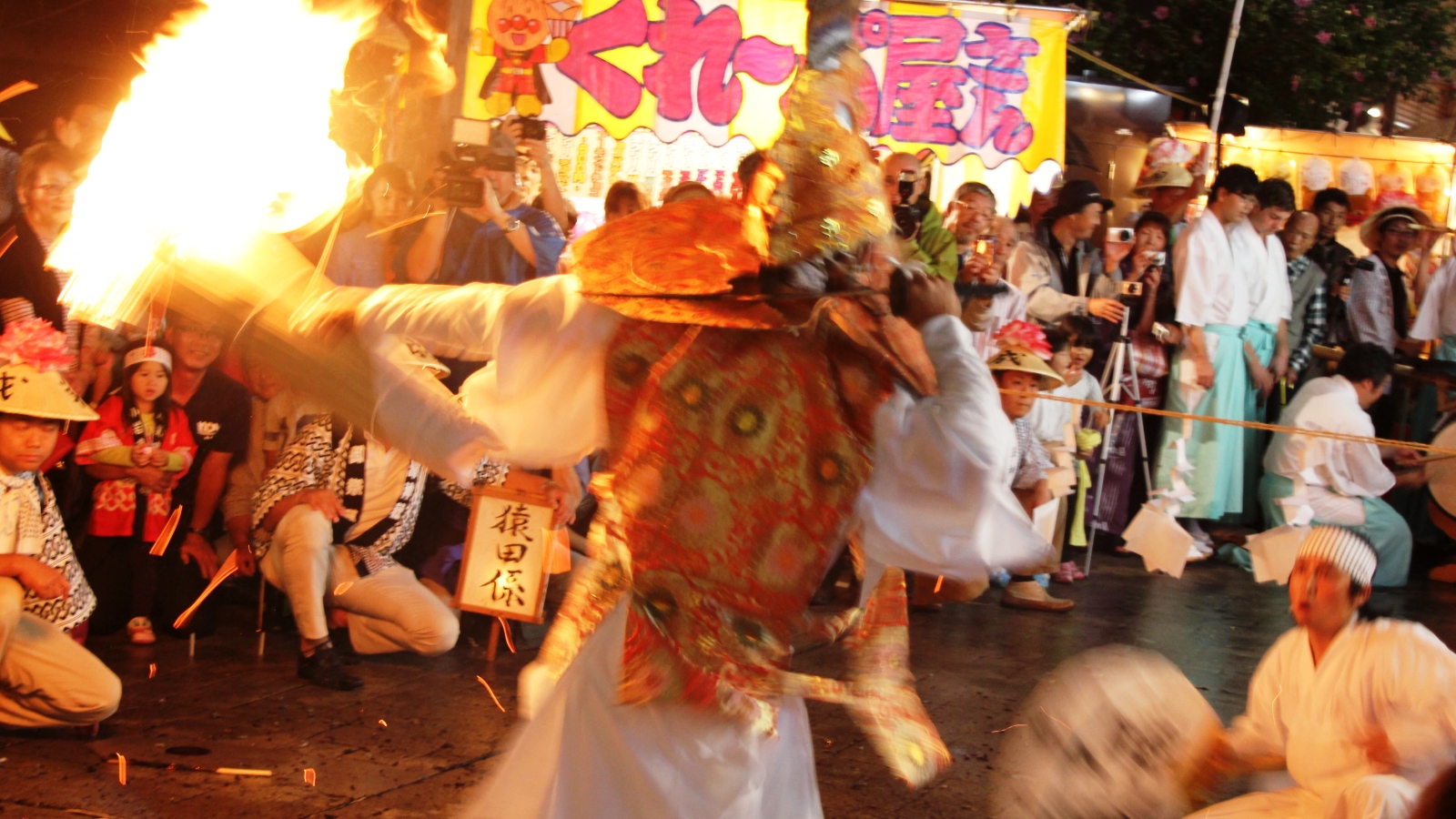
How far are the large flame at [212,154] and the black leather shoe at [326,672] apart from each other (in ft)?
8.40

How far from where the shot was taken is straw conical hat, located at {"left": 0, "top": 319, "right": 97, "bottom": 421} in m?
4.11

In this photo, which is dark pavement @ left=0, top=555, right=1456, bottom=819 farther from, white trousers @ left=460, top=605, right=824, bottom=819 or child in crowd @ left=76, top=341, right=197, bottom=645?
white trousers @ left=460, top=605, right=824, bottom=819

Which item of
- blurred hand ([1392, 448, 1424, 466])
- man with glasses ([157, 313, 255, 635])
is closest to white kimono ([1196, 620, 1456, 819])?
man with glasses ([157, 313, 255, 635])

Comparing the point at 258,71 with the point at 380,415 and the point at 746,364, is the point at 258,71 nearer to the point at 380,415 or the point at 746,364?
the point at 380,415

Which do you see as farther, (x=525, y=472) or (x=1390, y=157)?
(x=1390, y=157)

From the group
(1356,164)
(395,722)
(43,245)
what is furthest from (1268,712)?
(1356,164)

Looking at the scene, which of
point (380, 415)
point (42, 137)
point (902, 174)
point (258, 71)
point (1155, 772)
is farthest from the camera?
point (902, 174)

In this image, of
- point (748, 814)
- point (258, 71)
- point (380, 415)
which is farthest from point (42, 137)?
point (748, 814)

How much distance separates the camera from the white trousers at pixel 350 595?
4953 mm

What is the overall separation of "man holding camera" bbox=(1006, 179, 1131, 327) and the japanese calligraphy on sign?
0.41 m

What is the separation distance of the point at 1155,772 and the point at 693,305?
48.2 inches

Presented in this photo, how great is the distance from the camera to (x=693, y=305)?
2404 mm

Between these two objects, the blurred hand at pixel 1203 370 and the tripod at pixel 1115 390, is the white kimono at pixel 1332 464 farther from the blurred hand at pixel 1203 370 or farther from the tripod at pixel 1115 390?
the tripod at pixel 1115 390

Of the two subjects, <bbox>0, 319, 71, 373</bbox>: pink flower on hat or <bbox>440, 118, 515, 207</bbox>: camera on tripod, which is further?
<bbox>440, 118, 515, 207</bbox>: camera on tripod
